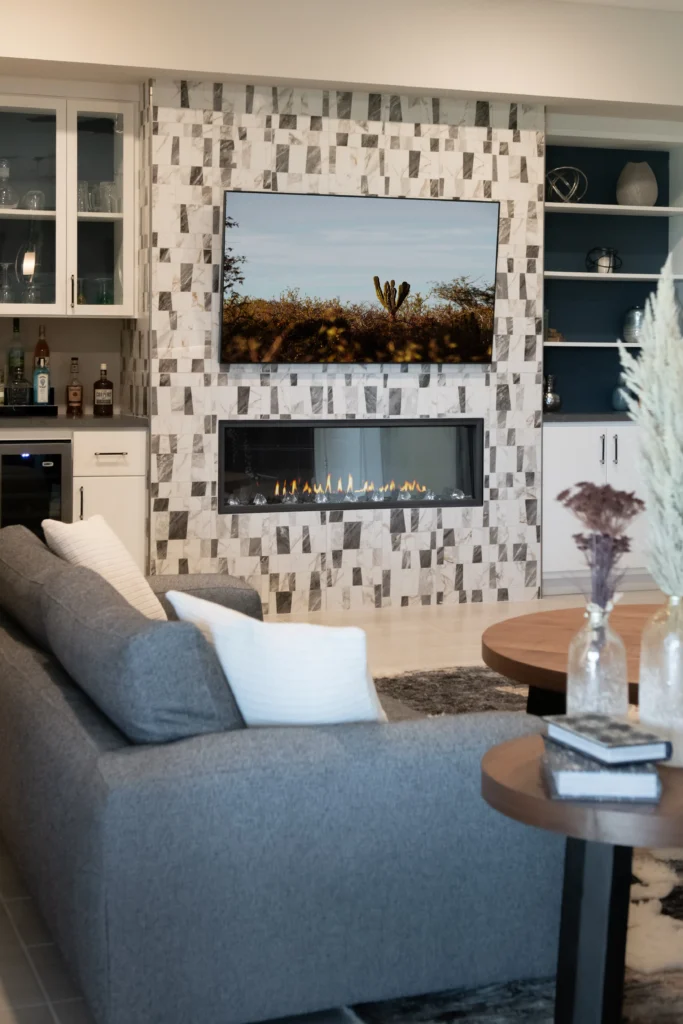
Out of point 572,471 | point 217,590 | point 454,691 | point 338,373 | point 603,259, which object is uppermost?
point 603,259

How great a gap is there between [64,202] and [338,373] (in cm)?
157

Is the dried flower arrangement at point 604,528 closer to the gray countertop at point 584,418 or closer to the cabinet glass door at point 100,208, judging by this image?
the cabinet glass door at point 100,208

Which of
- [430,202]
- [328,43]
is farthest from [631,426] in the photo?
[328,43]

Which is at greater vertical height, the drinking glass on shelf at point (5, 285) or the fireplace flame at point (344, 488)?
the drinking glass on shelf at point (5, 285)

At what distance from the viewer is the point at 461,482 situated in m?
6.98

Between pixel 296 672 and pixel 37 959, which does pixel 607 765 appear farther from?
pixel 37 959

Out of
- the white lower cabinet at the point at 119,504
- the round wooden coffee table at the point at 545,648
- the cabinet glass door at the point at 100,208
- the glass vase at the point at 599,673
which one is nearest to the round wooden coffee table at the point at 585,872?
the glass vase at the point at 599,673

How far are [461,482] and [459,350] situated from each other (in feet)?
2.42

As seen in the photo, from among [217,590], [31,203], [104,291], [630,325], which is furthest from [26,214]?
[630,325]

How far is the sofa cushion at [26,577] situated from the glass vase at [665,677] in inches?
54.8

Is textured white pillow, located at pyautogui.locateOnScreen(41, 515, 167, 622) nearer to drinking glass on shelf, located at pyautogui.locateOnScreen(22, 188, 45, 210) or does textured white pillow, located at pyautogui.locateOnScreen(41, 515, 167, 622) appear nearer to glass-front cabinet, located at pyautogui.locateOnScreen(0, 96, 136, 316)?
glass-front cabinet, located at pyautogui.locateOnScreen(0, 96, 136, 316)

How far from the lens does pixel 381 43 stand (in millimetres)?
6207

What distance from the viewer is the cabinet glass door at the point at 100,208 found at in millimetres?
6266

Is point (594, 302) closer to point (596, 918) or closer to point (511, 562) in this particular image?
point (511, 562)
